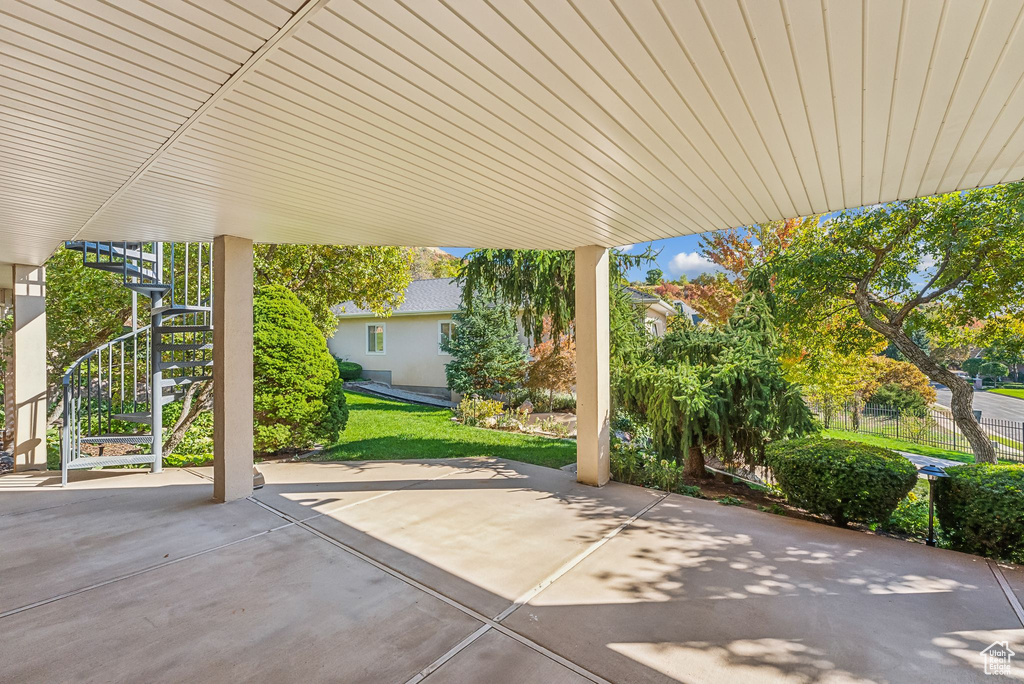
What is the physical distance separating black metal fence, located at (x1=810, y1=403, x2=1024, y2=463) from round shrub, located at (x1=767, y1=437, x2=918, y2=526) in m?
6.45

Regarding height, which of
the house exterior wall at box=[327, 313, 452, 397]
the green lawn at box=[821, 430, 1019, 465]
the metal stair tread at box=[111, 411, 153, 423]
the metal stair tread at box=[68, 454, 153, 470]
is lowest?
the green lawn at box=[821, 430, 1019, 465]

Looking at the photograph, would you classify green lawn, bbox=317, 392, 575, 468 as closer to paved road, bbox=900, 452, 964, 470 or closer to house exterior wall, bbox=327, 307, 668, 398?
house exterior wall, bbox=327, 307, 668, 398

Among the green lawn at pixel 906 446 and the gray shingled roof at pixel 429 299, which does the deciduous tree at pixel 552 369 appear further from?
the green lawn at pixel 906 446

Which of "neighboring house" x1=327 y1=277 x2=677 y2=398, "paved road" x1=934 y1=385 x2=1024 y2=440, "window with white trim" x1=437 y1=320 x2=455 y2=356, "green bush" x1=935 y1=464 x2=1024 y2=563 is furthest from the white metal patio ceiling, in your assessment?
"window with white trim" x1=437 y1=320 x2=455 y2=356

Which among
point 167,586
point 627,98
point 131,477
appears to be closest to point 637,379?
point 627,98

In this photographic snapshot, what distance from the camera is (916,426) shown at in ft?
36.1

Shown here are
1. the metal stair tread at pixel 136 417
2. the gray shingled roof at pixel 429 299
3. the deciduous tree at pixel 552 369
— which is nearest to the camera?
the metal stair tread at pixel 136 417

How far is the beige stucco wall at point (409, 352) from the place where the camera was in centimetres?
1453

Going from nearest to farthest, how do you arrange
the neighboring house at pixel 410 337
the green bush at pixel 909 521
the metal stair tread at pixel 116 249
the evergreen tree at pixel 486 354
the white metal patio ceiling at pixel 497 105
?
the white metal patio ceiling at pixel 497 105 < the green bush at pixel 909 521 < the metal stair tread at pixel 116 249 < the evergreen tree at pixel 486 354 < the neighboring house at pixel 410 337

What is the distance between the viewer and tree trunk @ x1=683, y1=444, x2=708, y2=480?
231 inches

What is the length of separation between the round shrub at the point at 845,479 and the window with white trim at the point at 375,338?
44.0 ft

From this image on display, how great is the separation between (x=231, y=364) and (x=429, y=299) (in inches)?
417

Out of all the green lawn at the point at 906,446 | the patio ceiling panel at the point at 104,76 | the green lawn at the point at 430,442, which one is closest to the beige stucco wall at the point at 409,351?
the green lawn at the point at 430,442

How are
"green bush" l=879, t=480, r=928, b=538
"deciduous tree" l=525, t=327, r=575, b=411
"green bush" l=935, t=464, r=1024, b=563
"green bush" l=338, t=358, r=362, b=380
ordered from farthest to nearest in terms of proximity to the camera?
1. "green bush" l=338, t=358, r=362, b=380
2. "deciduous tree" l=525, t=327, r=575, b=411
3. "green bush" l=879, t=480, r=928, b=538
4. "green bush" l=935, t=464, r=1024, b=563
